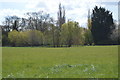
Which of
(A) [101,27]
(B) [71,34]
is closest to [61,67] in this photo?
(B) [71,34]

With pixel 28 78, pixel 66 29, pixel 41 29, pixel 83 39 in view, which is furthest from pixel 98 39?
pixel 28 78

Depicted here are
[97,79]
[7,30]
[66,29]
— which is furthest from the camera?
[7,30]

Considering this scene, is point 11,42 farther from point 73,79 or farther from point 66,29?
point 73,79

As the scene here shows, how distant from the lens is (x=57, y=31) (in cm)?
7894

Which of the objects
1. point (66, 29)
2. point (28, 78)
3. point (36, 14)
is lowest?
point (28, 78)

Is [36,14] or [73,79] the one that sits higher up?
[36,14]

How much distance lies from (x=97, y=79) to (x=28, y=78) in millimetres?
2841

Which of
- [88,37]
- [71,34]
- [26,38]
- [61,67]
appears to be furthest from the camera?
[88,37]

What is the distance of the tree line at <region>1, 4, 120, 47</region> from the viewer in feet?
256

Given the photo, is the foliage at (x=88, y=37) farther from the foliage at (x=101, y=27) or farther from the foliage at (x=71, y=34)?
the foliage at (x=71, y=34)

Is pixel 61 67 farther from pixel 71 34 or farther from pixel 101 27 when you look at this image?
pixel 101 27

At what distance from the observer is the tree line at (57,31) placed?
256 ft

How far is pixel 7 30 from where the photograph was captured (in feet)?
281

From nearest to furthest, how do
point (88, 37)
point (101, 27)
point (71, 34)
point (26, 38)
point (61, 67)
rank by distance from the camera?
point (61, 67) < point (71, 34) < point (26, 38) < point (101, 27) < point (88, 37)
